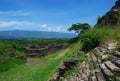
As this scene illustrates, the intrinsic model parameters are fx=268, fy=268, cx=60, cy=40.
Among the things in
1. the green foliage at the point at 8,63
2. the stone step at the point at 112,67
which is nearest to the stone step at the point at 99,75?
the stone step at the point at 112,67

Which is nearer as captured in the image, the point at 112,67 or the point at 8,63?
the point at 112,67

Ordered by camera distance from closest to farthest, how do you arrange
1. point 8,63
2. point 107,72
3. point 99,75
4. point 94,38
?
point 107,72 < point 99,75 < point 94,38 < point 8,63

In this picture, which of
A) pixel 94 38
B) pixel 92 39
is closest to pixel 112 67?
pixel 94 38

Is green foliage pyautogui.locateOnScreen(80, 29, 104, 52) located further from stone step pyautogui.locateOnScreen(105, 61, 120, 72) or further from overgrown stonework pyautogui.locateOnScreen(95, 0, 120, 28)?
stone step pyautogui.locateOnScreen(105, 61, 120, 72)

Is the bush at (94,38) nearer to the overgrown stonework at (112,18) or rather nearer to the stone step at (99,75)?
the overgrown stonework at (112,18)

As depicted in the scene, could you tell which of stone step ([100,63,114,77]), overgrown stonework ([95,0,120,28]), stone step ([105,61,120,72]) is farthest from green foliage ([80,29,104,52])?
stone step ([100,63,114,77])

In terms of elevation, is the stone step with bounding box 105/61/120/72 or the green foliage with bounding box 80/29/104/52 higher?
the green foliage with bounding box 80/29/104/52

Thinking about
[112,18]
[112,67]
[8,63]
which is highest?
[112,18]

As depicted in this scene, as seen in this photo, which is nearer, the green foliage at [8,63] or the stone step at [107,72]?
the stone step at [107,72]

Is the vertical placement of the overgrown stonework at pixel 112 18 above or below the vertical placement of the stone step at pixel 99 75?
above

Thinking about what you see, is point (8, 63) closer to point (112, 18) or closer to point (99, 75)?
point (112, 18)

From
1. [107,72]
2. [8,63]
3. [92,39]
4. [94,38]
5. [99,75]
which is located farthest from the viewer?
[8,63]

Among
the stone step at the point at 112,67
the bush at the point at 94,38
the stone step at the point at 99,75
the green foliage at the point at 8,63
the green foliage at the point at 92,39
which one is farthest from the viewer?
the green foliage at the point at 8,63

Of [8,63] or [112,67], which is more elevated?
[112,67]
